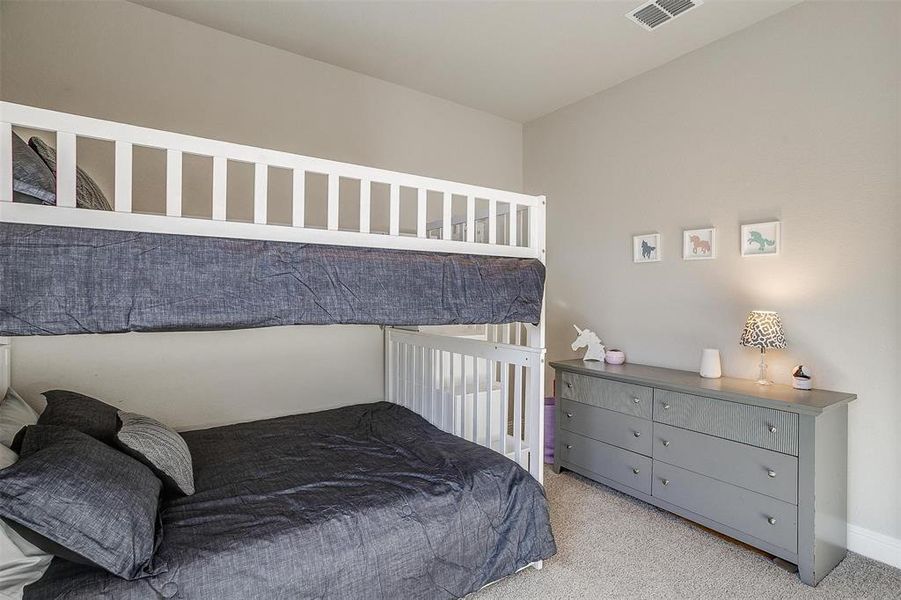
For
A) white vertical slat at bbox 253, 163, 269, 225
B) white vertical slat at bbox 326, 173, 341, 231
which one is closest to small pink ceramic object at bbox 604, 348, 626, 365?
white vertical slat at bbox 326, 173, 341, 231

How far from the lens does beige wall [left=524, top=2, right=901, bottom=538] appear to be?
203 cm

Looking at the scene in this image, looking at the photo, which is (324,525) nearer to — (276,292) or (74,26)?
(276,292)

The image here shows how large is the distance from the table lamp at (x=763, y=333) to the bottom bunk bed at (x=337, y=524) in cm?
132

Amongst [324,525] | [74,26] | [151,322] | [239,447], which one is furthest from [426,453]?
[74,26]

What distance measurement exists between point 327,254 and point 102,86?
1.86m

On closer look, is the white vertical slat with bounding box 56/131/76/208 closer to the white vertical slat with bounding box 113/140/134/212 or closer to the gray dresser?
the white vertical slat with bounding box 113/140/134/212

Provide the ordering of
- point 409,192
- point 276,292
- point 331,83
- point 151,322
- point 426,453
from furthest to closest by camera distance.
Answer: point 409,192, point 331,83, point 426,453, point 276,292, point 151,322

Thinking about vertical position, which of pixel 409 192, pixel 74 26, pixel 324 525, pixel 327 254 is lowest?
pixel 324 525

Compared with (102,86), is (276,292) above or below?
below

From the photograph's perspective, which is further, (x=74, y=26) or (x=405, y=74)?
(x=405, y=74)

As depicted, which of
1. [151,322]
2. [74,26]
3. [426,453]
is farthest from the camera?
[74,26]

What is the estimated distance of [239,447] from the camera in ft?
6.64

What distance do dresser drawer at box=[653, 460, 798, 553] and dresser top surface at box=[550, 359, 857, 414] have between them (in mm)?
413

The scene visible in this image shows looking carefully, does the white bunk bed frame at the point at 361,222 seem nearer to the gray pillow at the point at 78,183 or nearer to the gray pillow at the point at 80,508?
the gray pillow at the point at 78,183
